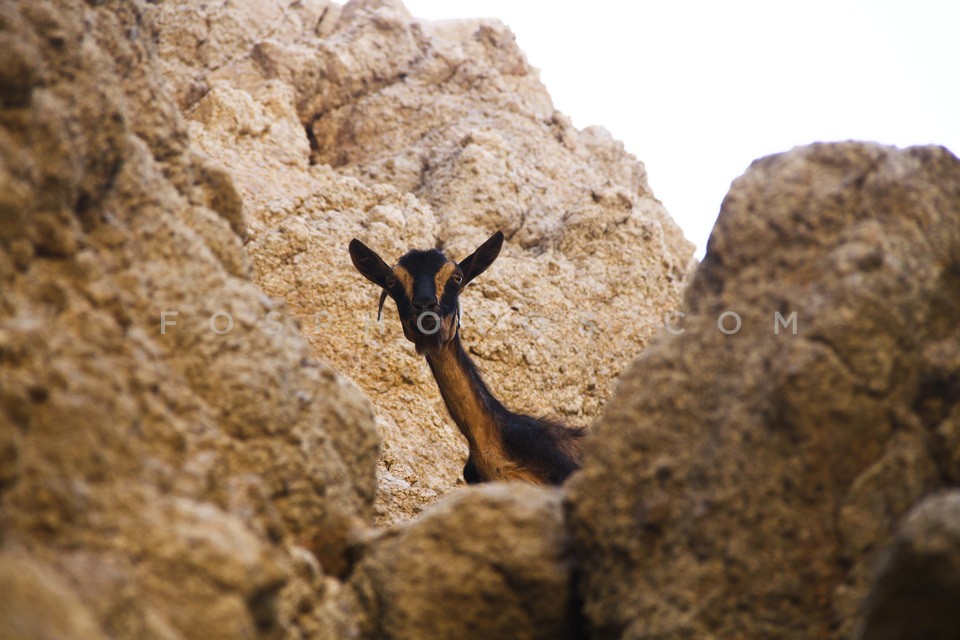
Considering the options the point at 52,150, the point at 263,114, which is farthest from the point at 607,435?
the point at 263,114

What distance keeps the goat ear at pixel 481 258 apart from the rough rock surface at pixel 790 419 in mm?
4454

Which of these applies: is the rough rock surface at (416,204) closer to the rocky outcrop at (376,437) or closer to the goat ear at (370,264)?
the goat ear at (370,264)

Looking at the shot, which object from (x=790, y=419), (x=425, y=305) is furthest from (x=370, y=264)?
(x=790, y=419)

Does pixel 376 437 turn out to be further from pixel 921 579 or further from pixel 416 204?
pixel 416 204

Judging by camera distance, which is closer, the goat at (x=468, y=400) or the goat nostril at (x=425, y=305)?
the goat at (x=468, y=400)

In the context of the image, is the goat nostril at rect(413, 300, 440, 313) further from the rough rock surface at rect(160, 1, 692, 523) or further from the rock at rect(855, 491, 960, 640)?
the rock at rect(855, 491, 960, 640)

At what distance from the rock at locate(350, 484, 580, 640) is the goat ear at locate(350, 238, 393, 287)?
4.59 metres

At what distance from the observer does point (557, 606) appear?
336cm

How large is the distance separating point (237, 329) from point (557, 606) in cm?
134

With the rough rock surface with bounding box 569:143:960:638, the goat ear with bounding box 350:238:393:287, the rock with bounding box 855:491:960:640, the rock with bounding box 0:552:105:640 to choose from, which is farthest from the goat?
the rock with bounding box 0:552:105:640

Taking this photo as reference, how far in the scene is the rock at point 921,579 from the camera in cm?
244

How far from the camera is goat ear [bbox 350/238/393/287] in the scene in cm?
786

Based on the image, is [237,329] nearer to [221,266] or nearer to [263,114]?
[221,266]

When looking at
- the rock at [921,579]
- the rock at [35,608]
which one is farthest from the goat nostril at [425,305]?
the rock at [35,608]
